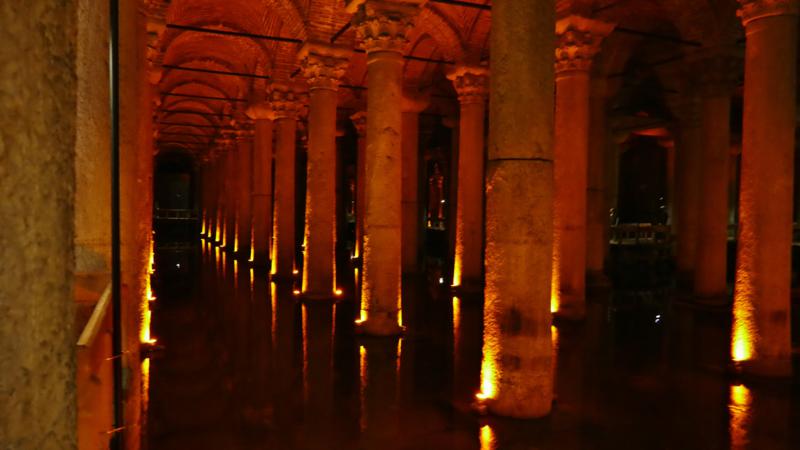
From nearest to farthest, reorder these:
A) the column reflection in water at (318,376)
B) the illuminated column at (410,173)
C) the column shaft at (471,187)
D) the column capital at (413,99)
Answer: the column reflection in water at (318,376) < the column shaft at (471,187) < the column capital at (413,99) < the illuminated column at (410,173)

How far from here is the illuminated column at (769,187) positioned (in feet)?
21.5

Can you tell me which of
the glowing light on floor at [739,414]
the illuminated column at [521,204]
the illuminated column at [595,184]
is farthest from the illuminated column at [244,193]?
the glowing light on floor at [739,414]

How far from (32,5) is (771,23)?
7.46m

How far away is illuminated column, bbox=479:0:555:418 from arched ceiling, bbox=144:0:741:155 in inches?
195

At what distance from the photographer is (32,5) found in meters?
1.31

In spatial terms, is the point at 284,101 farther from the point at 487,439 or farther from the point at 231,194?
the point at 487,439

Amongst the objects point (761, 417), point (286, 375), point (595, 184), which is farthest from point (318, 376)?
point (595, 184)

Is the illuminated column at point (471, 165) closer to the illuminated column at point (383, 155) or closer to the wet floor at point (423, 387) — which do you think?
the wet floor at point (423, 387)

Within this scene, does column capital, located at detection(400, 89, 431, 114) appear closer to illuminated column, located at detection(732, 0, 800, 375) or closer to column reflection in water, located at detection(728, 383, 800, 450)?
illuminated column, located at detection(732, 0, 800, 375)

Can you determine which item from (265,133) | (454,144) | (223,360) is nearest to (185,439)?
(223,360)

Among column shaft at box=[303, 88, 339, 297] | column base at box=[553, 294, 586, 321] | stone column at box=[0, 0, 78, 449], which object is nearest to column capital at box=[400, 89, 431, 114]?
column shaft at box=[303, 88, 339, 297]

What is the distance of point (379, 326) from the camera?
842 cm

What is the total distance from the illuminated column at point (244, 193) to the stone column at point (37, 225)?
1983cm

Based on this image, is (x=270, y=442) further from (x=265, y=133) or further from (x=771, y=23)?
(x=265, y=133)
